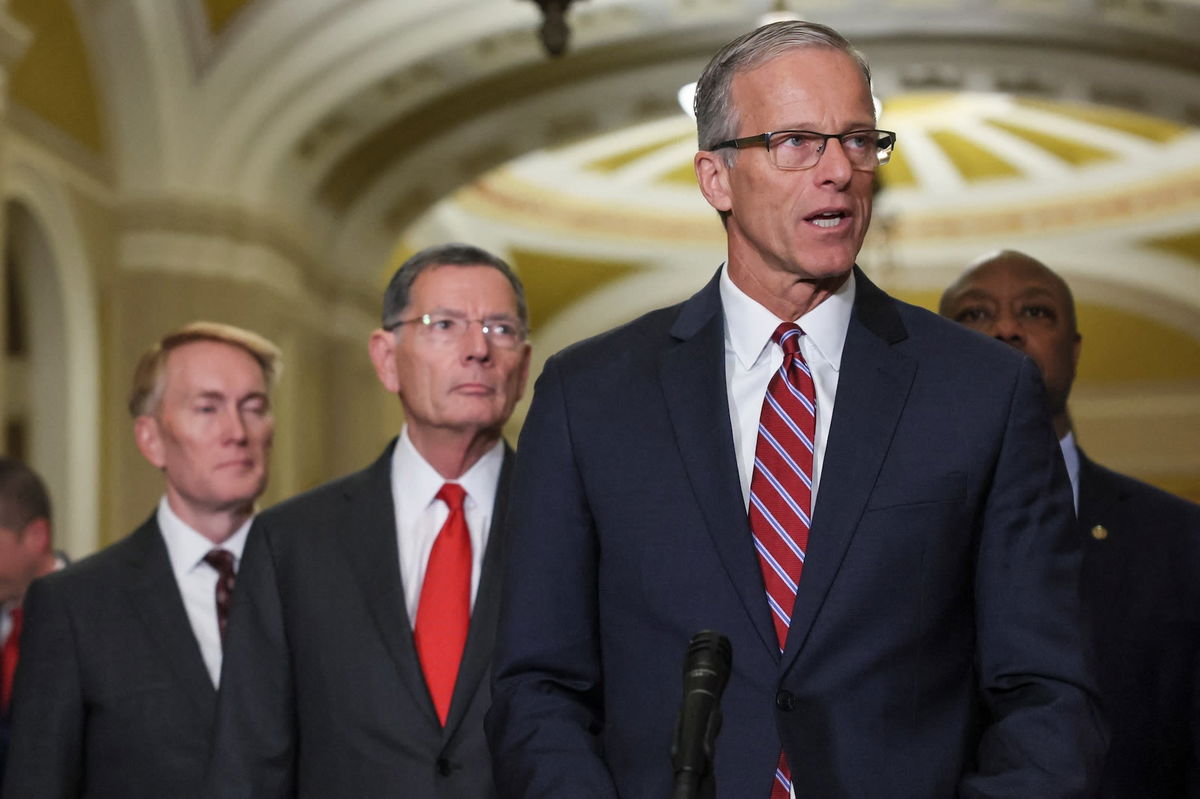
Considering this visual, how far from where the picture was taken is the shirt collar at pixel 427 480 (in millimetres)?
3023

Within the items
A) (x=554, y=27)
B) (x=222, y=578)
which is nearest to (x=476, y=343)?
(x=222, y=578)

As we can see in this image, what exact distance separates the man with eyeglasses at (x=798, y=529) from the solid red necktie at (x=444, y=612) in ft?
2.92

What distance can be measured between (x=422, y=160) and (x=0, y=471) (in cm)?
725

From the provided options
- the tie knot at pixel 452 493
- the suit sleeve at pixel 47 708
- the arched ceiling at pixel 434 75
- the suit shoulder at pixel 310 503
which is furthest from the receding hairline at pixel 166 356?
the arched ceiling at pixel 434 75

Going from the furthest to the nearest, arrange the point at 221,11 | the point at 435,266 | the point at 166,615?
the point at 221,11 → the point at 166,615 → the point at 435,266

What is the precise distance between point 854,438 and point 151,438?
7.16 feet

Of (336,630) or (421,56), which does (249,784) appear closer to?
(336,630)

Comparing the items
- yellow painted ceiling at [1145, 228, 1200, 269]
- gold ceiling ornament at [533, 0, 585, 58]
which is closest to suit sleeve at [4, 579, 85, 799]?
gold ceiling ornament at [533, 0, 585, 58]

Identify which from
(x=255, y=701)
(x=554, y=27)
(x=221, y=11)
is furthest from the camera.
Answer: (x=221, y=11)

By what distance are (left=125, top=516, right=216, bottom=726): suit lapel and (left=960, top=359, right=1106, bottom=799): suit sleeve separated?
1.79 m

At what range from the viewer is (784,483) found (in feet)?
6.25

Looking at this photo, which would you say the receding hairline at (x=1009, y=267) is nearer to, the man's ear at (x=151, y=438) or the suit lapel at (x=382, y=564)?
the suit lapel at (x=382, y=564)

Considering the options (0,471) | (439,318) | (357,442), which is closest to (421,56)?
(357,442)

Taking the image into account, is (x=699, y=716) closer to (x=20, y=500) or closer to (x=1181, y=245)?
(x=20, y=500)
